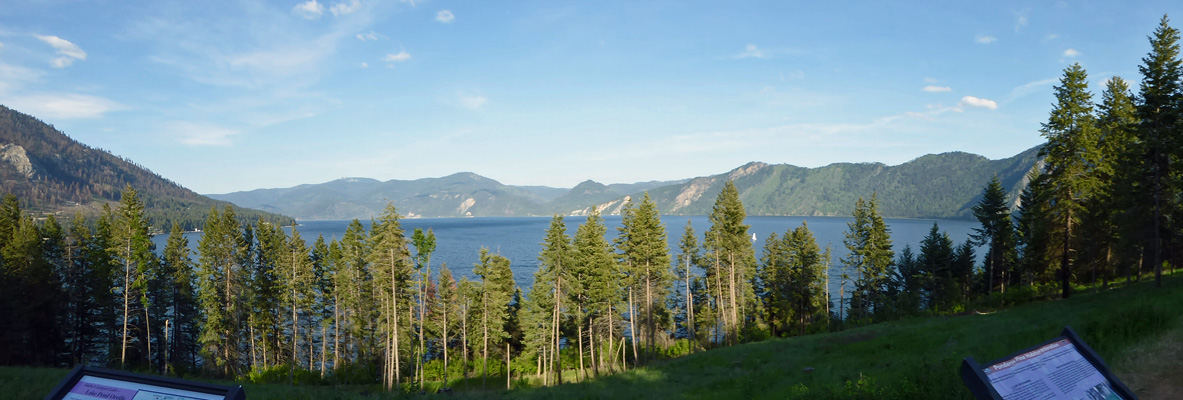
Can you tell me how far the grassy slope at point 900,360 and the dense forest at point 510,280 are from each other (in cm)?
789

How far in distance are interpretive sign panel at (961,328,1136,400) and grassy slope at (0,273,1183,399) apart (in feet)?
12.4

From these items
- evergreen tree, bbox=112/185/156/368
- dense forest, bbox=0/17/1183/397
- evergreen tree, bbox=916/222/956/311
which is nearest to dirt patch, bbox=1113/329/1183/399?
dense forest, bbox=0/17/1183/397

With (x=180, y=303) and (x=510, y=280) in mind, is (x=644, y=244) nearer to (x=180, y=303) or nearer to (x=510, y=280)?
(x=510, y=280)

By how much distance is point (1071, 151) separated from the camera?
29859 millimetres

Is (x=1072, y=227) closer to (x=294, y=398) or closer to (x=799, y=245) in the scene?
(x=799, y=245)

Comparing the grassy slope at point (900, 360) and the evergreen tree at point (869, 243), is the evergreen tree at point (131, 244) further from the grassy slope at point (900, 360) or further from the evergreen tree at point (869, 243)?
the evergreen tree at point (869, 243)

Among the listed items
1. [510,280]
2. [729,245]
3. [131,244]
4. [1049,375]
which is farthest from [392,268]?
[1049,375]

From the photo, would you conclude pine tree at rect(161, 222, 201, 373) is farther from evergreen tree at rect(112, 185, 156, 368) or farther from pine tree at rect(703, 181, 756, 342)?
pine tree at rect(703, 181, 756, 342)

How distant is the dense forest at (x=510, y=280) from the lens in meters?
29.9

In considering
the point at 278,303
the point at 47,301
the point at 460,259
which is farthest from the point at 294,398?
the point at 460,259

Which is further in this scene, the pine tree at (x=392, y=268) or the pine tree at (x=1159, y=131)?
the pine tree at (x=392, y=268)

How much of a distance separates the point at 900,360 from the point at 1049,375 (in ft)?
47.2

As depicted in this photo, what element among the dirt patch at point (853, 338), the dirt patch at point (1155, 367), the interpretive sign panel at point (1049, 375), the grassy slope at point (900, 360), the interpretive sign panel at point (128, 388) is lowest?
the dirt patch at point (853, 338)

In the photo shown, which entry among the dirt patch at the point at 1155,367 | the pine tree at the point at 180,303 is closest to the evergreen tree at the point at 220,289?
the pine tree at the point at 180,303
